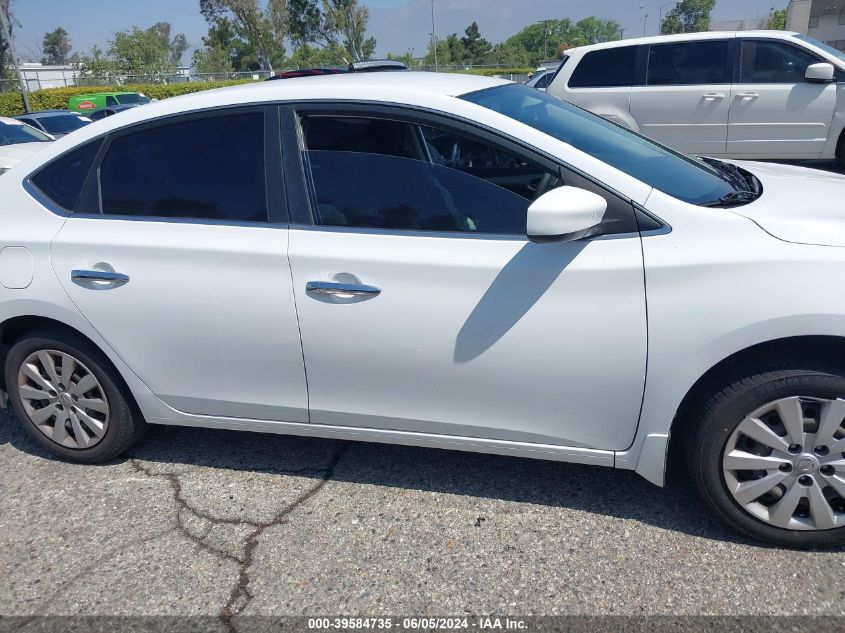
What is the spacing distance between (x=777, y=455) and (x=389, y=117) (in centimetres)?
189

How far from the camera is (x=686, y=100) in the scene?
8.28m

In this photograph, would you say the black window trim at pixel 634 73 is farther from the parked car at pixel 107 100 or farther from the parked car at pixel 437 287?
the parked car at pixel 107 100

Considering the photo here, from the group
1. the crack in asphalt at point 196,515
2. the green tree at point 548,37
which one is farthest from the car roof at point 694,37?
the green tree at point 548,37

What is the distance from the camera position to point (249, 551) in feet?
9.14

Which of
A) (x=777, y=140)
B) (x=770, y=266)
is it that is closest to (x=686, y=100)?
(x=777, y=140)

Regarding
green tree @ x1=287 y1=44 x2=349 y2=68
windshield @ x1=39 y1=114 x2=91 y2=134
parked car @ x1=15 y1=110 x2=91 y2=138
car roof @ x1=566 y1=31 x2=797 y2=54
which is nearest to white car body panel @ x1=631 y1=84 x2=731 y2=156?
car roof @ x1=566 y1=31 x2=797 y2=54

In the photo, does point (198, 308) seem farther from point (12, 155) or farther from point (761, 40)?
point (761, 40)

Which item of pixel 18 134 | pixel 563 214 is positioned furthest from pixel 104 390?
pixel 18 134

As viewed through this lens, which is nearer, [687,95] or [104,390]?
[104,390]

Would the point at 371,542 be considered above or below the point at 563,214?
below

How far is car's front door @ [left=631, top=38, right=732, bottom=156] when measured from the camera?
26.9ft

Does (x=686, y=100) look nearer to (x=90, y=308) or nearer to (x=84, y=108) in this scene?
(x=90, y=308)

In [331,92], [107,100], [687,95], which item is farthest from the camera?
[107,100]

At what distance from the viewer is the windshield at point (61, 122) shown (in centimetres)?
1568
